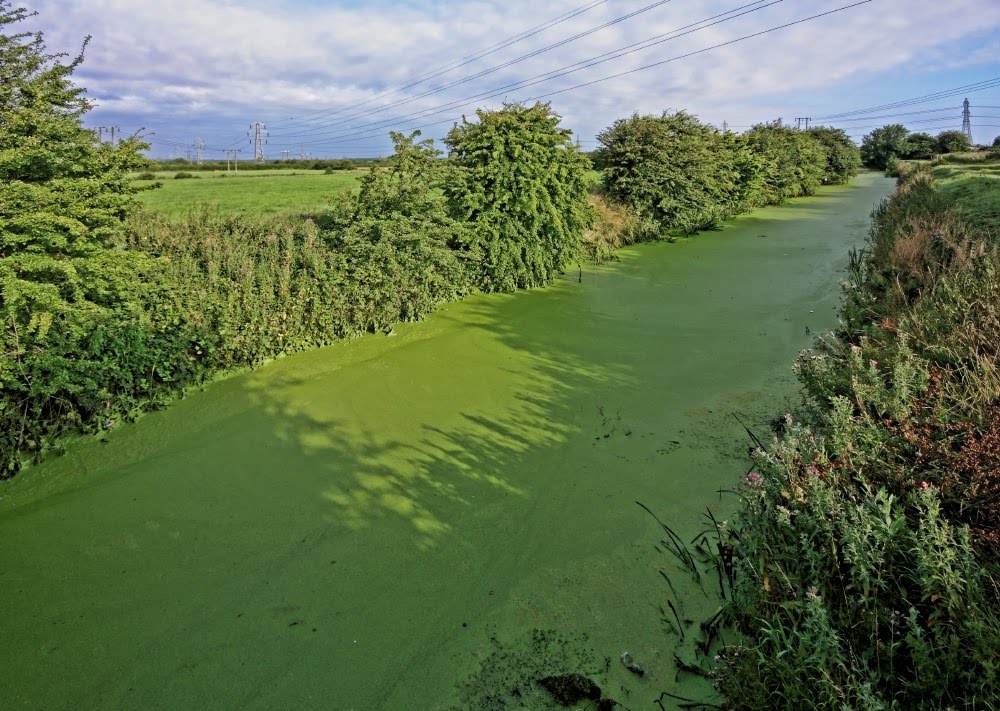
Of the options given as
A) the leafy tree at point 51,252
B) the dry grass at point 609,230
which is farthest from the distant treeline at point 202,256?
the dry grass at point 609,230

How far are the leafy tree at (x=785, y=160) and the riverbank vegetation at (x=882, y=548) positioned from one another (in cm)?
1643

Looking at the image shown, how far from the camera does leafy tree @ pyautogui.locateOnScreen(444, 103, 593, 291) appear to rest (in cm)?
790

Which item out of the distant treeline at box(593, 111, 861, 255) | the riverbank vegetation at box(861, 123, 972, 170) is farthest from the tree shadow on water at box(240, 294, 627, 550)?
the riverbank vegetation at box(861, 123, 972, 170)

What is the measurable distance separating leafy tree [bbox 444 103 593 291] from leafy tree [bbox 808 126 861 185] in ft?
85.3

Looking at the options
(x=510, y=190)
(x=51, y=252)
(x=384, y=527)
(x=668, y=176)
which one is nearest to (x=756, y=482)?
(x=384, y=527)

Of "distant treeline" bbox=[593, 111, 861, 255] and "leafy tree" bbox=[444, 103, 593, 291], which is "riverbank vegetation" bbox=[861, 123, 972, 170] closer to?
"distant treeline" bbox=[593, 111, 861, 255]

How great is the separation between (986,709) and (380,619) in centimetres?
212

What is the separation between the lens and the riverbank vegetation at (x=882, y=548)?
175cm

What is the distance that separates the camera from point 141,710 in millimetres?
2225

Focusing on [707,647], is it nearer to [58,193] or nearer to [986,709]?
[986,709]

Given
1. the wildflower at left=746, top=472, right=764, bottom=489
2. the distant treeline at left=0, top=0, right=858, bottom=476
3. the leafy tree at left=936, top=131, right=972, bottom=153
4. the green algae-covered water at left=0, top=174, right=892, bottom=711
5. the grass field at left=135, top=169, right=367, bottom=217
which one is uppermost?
the leafy tree at left=936, top=131, right=972, bottom=153

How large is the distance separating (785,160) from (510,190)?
16131 mm

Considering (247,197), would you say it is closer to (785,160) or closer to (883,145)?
(785,160)

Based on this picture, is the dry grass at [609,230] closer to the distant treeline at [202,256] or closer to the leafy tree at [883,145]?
the distant treeline at [202,256]
